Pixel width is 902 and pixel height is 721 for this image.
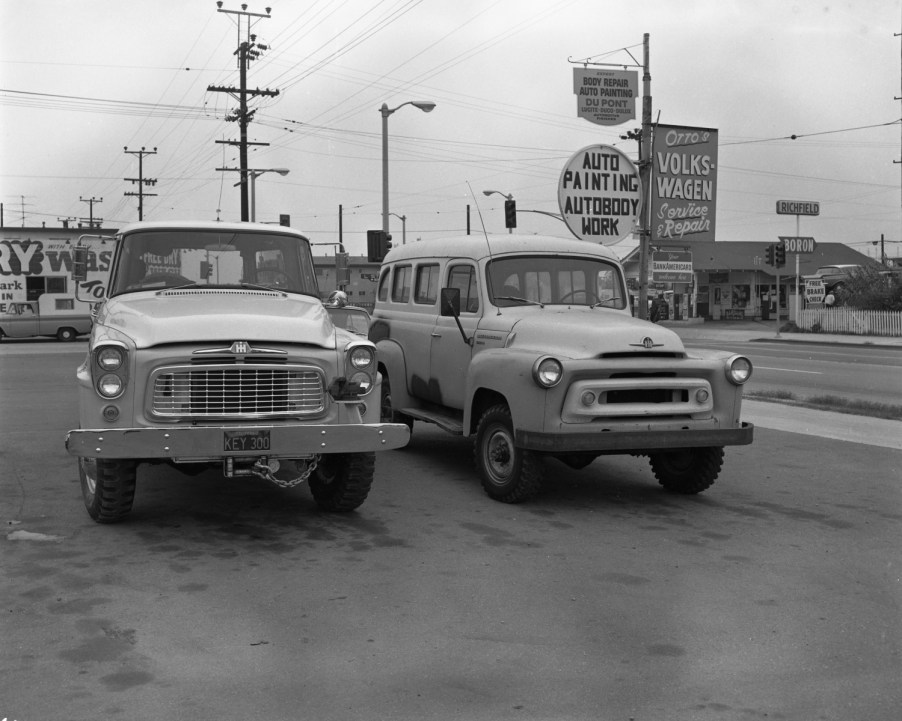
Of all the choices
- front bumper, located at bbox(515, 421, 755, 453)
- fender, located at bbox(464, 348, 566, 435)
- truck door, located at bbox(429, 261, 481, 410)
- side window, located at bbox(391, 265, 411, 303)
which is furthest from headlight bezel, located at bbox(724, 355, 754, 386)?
side window, located at bbox(391, 265, 411, 303)

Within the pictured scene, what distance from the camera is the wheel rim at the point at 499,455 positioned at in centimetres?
804

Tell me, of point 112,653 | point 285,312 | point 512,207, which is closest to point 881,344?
point 512,207

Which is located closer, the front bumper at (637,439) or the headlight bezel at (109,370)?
the headlight bezel at (109,370)

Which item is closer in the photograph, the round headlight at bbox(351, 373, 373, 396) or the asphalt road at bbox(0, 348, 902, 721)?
the asphalt road at bbox(0, 348, 902, 721)

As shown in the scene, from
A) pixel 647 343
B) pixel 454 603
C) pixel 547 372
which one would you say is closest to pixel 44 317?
pixel 547 372

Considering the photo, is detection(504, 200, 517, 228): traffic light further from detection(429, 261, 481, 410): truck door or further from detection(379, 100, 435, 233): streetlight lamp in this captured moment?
detection(429, 261, 481, 410): truck door

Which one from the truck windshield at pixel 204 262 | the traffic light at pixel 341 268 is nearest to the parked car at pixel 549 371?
the traffic light at pixel 341 268

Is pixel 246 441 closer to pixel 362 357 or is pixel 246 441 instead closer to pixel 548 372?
pixel 362 357

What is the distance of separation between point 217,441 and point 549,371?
2502 millimetres

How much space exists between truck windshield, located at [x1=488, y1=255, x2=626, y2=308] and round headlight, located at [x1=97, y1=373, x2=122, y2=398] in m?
3.62

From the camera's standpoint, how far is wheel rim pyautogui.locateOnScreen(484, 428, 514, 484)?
804cm

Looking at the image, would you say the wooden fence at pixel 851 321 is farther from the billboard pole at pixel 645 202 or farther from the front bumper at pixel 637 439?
the front bumper at pixel 637 439

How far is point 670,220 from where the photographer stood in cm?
2061

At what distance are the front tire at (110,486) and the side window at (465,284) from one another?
11.7 feet
